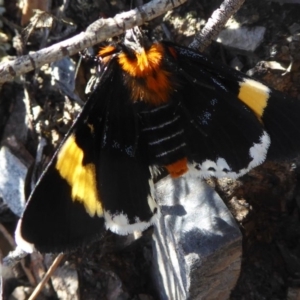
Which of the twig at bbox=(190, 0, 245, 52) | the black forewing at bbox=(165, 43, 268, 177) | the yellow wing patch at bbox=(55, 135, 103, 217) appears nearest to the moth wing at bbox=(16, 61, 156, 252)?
the yellow wing patch at bbox=(55, 135, 103, 217)

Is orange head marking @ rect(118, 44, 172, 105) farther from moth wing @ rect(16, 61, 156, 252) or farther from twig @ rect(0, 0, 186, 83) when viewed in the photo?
twig @ rect(0, 0, 186, 83)

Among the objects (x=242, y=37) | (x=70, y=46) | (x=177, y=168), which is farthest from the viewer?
(x=242, y=37)

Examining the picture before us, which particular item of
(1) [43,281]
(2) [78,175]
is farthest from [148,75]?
(1) [43,281]

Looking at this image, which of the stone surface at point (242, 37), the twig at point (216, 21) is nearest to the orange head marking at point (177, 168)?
the twig at point (216, 21)

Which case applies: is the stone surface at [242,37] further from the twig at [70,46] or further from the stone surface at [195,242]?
the twig at [70,46]

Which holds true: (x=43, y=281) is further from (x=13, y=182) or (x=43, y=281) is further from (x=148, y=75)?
(x=148, y=75)

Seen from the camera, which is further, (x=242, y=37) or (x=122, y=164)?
(x=242, y=37)

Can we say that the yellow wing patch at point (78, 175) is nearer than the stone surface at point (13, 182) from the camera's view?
Yes

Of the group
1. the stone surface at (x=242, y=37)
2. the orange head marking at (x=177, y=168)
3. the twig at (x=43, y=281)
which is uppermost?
the stone surface at (x=242, y=37)
